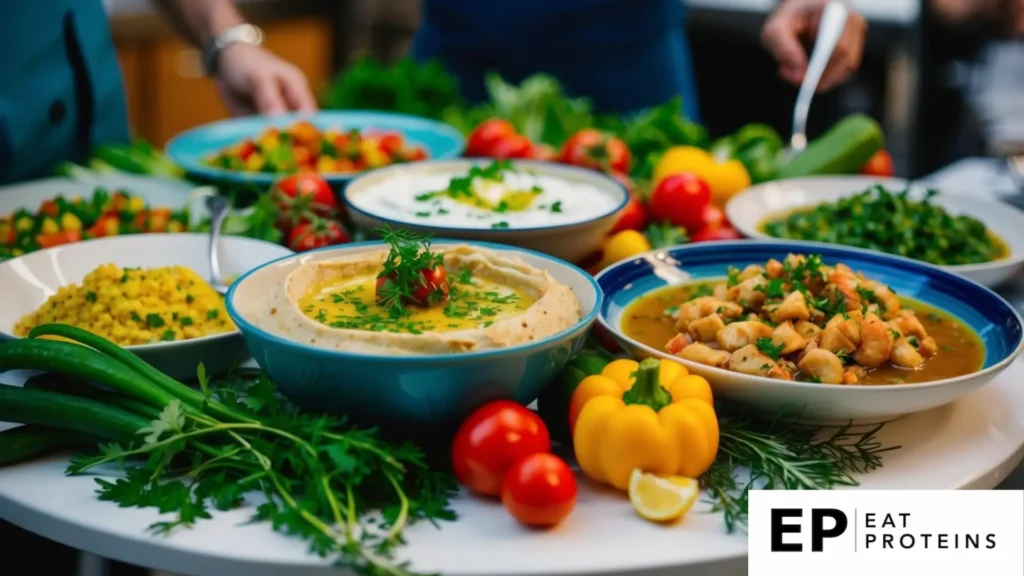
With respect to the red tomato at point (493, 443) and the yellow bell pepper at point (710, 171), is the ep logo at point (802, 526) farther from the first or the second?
the yellow bell pepper at point (710, 171)

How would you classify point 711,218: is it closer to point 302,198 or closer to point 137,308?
point 302,198

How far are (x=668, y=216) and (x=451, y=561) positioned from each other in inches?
65.7

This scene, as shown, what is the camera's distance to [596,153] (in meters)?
3.42

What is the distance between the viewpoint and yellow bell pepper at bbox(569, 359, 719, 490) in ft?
6.04

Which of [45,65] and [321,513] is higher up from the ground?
[45,65]

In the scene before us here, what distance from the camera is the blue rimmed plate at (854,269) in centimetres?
196

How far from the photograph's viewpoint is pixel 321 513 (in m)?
1.77

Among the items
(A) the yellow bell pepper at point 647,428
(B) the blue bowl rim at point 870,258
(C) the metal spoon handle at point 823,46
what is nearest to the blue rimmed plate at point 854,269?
(B) the blue bowl rim at point 870,258

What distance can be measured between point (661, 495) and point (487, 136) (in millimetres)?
2058

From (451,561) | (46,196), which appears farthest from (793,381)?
(46,196)

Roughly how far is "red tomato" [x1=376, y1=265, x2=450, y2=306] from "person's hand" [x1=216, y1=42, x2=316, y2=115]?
7.24 ft

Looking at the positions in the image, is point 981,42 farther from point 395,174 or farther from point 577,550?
point 577,550

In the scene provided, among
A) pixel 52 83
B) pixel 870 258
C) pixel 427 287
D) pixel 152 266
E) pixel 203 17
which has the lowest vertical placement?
pixel 870 258

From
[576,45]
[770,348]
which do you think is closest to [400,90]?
[576,45]
